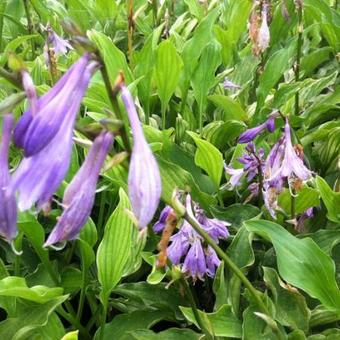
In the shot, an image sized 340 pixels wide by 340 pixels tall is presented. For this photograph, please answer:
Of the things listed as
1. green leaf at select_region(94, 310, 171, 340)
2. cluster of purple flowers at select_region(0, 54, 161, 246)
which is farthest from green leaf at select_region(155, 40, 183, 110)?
cluster of purple flowers at select_region(0, 54, 161, 246)

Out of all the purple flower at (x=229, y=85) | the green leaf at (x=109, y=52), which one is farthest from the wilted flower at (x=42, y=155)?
the purple flower at (x=229, y=85)

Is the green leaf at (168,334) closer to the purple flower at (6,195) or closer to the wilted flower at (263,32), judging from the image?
the purple flower at (6,195)

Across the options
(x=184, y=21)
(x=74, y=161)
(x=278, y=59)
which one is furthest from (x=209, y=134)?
(x=184, y=21)

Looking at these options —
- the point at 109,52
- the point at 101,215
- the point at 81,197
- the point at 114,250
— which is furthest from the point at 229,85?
the point at 81,197

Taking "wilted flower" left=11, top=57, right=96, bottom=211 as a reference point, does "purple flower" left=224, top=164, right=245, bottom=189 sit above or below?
below

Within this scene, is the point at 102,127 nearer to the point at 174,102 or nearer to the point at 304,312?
the point at 304,312

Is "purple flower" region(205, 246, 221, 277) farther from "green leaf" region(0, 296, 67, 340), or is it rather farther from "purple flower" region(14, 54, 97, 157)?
"purple flower" region(14, 54, 97, 157)

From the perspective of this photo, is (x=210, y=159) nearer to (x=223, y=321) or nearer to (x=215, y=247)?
(x=223, y=321)
